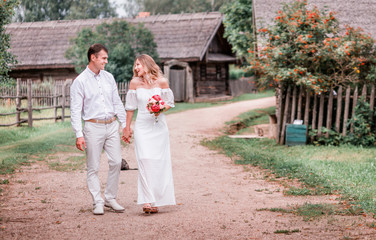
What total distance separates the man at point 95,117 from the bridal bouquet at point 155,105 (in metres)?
0.47

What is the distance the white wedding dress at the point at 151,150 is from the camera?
5.49m

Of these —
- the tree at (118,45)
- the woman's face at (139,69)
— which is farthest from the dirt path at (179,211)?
the tree at (118,45)

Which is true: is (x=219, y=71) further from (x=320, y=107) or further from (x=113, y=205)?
(x=113, y=205)

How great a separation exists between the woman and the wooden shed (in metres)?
19.4

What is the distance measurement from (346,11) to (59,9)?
33.5 metres

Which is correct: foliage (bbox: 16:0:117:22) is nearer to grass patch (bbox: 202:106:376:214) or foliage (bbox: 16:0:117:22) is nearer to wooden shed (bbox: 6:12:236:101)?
wooden shed (bbox: 6:12:236:101)

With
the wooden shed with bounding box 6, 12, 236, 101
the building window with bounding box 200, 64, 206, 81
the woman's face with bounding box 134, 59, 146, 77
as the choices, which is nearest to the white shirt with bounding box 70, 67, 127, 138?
the woman's face with bounding box 134, 59, 146, 77

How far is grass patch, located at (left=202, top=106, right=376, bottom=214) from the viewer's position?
21.0ft

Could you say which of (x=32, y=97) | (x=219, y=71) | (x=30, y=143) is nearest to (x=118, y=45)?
(x=32, y=97)

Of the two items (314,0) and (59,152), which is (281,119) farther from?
(314,0)

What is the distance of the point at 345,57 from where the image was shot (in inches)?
428

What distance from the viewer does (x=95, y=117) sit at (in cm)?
533

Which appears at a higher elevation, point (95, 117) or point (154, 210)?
point (95, 117)

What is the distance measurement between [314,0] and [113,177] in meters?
13.7
